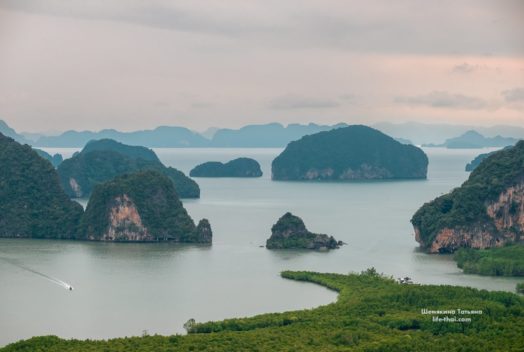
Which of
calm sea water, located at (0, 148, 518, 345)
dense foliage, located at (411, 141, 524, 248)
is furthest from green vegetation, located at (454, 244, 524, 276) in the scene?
dense foliage, located at (411, 141, 524, 248)

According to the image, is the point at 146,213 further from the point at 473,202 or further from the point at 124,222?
the point at 473,202

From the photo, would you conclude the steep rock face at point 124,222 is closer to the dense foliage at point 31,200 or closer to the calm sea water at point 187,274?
the calm sea water at point 187,274

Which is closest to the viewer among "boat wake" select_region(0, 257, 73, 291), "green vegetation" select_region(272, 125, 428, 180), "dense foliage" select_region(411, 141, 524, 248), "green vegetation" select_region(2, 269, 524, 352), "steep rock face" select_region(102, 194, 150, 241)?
"green vegetation" select_region(2, 269, 524, 352)

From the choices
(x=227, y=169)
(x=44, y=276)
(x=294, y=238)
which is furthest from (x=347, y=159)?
(x=44, y=276)

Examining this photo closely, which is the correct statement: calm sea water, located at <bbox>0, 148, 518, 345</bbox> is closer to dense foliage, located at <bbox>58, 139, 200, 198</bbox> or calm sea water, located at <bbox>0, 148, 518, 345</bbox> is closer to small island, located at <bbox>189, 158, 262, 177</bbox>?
dense foliage, located at <bbox>58, 139, 200, 198</bbox>

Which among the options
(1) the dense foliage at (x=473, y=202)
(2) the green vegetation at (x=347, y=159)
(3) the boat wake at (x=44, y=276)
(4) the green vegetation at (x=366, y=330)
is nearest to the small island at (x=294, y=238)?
(1) the dense foliage at (x=473, y=202)

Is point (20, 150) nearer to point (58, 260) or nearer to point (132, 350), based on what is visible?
point (58, 260)

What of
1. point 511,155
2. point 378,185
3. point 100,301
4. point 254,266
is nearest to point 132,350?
point 100,301
